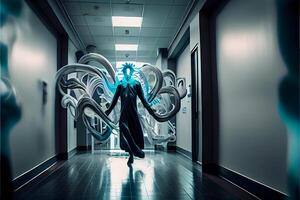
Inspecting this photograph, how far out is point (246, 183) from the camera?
3652 mm

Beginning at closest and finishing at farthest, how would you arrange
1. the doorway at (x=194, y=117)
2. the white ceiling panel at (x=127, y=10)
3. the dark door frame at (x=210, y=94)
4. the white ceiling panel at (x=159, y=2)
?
the dark door frame at (x=210, y=94) → the white ceiling panel at (x=159, y=2) → the white ceiling panel at (x=127, y=10) → the doorway at (x=194, y=117)

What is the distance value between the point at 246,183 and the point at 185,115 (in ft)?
13.9

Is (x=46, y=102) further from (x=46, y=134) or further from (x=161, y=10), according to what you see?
(x=161, y=10)

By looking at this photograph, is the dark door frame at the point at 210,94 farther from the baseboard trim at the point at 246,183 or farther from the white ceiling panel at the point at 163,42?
the white ceiling panel at the point at 163,42

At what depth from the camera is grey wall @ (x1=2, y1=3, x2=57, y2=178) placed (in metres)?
3.88

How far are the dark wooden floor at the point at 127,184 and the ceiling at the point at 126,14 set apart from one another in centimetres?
321

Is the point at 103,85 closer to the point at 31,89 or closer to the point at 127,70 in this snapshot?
the point at 127,70

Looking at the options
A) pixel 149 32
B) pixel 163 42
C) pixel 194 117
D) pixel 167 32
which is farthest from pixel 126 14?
pixel 194 117

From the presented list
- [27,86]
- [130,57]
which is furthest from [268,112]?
[130,57]

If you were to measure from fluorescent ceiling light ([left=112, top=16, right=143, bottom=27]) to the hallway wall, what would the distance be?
1.55 meters

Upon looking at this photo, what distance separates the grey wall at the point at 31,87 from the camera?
3881mm

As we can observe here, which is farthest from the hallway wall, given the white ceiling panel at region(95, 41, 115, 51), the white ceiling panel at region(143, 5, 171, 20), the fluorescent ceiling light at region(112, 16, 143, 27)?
the white ceiling panel at region(95, 41, 115, 51)

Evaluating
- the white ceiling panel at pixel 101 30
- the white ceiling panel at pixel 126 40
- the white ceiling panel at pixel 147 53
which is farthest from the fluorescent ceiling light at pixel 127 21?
the white ceiling panel at pixel 147 53

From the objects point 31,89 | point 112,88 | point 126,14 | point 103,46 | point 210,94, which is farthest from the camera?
point 103,46
